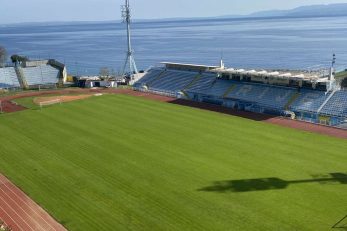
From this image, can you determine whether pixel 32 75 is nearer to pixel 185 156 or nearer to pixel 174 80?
pixel 174 80

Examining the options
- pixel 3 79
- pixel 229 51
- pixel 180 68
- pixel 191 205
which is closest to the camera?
pixel 191 205

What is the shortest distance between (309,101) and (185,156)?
2094cm

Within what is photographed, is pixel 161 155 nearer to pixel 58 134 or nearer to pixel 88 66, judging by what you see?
pixel 58 134

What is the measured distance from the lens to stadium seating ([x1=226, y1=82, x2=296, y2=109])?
1976 inches

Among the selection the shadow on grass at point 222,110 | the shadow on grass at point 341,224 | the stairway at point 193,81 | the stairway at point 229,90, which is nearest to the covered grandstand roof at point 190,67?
the stairway at point 193,81

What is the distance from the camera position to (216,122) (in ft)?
150

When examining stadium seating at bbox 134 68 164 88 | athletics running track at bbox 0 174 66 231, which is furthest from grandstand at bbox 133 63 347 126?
athletics running track at bbox 0 174 66 231

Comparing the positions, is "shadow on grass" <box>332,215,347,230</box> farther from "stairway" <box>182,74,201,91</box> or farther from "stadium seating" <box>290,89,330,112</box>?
"stairway" <box>182,74,201,91</box>

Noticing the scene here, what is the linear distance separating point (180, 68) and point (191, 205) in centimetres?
4628

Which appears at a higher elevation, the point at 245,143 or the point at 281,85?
the point at 281,85

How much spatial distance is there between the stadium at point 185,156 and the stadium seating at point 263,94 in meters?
0.16

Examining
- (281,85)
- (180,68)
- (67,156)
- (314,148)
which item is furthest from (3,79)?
(314,148)

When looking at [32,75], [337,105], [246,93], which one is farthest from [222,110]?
[32,75]

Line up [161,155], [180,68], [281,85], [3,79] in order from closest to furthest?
1. [161,155]
2. [281,85]
3. [180,68]
4. [3,79]
